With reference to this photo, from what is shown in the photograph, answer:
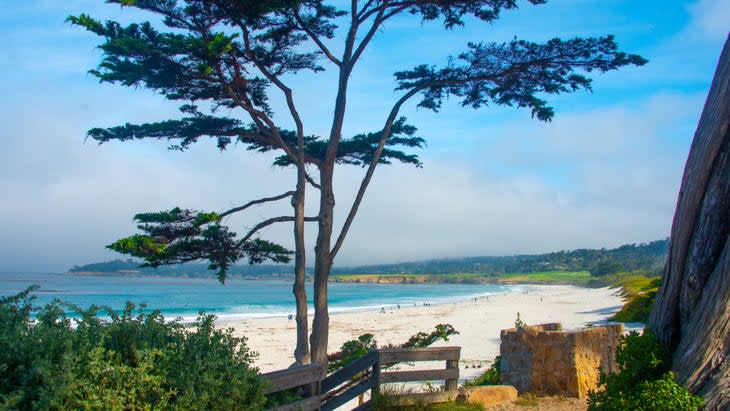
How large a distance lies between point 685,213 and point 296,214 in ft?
19.4

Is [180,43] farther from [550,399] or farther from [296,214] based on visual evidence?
[550,399]

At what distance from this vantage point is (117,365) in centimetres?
391

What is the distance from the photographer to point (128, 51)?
329 inches

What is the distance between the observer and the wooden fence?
5.53 m

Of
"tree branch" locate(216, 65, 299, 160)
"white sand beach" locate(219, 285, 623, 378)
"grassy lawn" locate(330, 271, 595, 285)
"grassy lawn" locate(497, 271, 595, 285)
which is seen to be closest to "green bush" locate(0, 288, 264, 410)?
"tree branch" locate(216, 65, 299, 160)

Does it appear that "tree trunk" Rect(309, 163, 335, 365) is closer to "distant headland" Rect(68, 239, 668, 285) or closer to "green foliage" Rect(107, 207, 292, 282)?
"green foliage" Rect(107, 207, 292, 282)

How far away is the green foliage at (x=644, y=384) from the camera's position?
4.72m

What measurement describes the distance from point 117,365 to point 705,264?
14.3ft

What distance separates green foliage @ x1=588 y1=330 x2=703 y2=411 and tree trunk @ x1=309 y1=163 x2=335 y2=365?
15.0 feet

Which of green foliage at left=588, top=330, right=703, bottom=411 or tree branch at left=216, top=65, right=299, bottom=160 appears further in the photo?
tree branch at left=216, top=65, right=299, bottom=160

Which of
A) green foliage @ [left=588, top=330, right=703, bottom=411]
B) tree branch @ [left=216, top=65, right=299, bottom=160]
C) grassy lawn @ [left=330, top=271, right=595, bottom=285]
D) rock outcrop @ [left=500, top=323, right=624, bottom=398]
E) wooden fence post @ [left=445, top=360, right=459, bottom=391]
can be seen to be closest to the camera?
green foliage @ [left=588, top=330, right=703, bottom=411]

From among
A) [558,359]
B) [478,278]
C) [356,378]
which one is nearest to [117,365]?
[356,378]

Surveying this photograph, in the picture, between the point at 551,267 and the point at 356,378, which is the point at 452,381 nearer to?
the point at 356,378

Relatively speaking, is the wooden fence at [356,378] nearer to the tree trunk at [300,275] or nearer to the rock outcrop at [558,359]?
the rock outcrop at [558,359]
